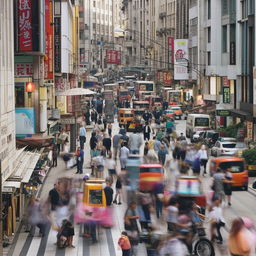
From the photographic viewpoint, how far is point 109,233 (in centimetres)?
2442

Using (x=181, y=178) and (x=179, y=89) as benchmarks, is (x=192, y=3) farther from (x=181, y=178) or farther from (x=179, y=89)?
(x=181, y=178)

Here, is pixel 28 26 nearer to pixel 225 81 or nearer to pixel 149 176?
pixel 149 176

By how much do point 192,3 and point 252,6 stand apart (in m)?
35.2

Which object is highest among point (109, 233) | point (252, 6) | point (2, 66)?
point (252, 6)

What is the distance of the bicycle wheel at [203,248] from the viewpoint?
19797 mm

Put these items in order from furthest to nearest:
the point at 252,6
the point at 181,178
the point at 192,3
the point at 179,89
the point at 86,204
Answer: the point at 179,89
the point at 192,3
the point at 252,6
the point at 181,178
the point at 86,204

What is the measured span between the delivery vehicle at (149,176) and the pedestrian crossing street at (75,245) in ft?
10.4

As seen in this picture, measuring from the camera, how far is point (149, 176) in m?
29.2

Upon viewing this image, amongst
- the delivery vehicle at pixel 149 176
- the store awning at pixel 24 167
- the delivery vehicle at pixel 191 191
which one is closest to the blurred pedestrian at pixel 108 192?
the delivery vehicle at pixel 191 191

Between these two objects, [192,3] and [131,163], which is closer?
[131,163]

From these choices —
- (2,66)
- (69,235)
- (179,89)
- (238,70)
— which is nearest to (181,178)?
(69,235)

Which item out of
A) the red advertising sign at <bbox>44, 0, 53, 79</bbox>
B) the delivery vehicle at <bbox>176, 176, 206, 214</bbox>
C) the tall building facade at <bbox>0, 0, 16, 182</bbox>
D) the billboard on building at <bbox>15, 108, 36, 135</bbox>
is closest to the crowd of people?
the delivery vehicle at <bbox>176, 176, 206, 214</bbox>

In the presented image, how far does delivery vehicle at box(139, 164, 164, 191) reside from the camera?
28.3m

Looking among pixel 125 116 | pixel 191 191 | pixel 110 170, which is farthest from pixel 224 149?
pixel 125 116
